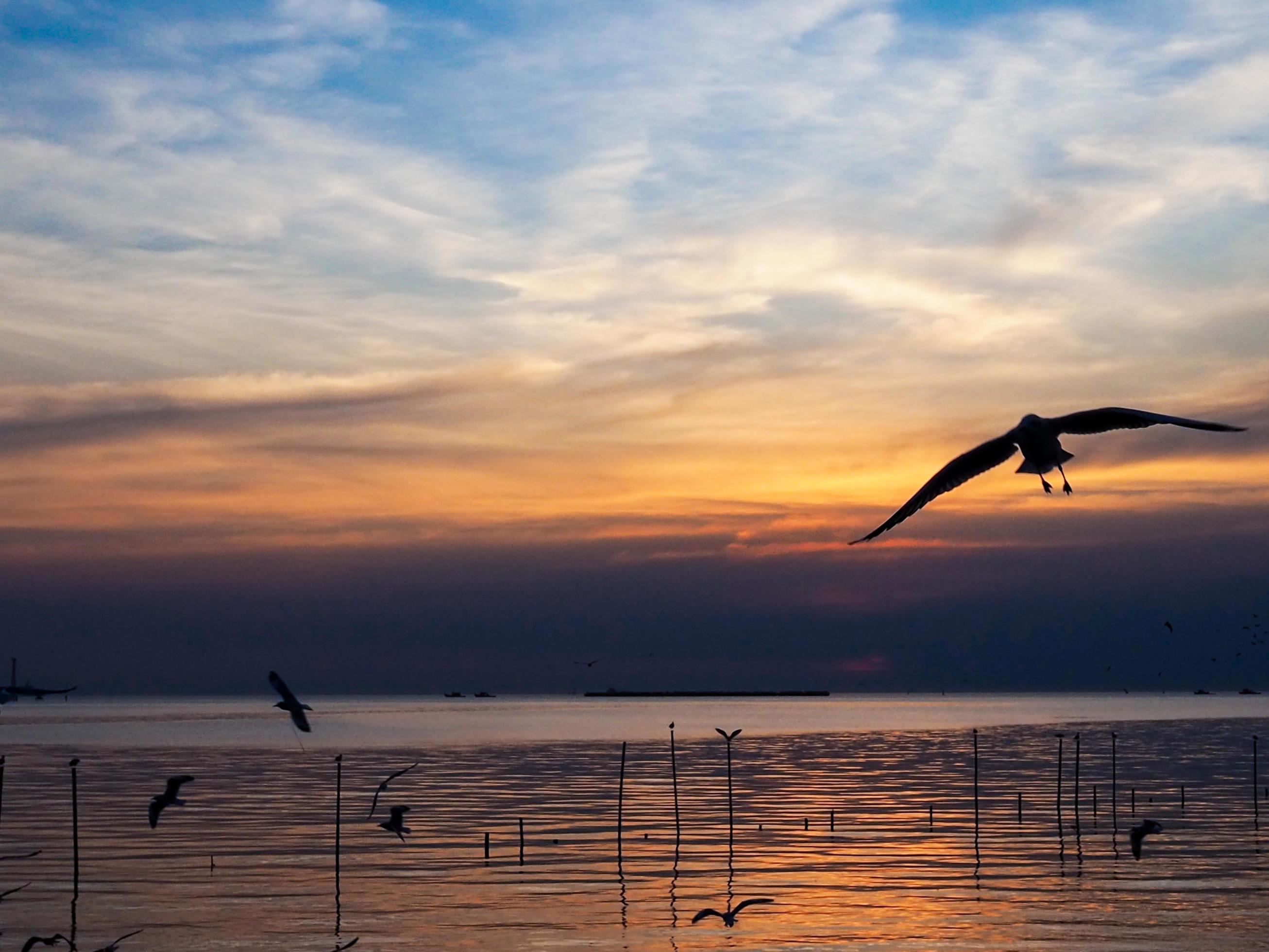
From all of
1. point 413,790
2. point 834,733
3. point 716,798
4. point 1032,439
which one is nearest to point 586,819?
point 716,798

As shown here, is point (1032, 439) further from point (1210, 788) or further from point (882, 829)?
point (1210, 788)

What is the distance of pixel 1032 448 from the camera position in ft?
55.6

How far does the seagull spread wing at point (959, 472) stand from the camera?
694 inches

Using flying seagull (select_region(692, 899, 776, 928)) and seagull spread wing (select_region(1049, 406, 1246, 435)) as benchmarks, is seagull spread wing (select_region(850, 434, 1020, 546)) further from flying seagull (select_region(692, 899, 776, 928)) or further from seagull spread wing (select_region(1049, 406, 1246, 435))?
flying seagull (select_region(692, 899, 776, 928))

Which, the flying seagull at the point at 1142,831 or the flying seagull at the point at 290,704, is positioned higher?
the flying seagull at the point at 290,704

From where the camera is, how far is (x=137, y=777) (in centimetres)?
9594

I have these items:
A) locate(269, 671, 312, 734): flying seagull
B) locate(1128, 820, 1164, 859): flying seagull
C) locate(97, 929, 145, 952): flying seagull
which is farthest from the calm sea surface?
locate(269, 671, 312, 734): flying seagull

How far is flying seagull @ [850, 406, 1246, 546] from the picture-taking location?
1662cm

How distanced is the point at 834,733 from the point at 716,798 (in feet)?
295

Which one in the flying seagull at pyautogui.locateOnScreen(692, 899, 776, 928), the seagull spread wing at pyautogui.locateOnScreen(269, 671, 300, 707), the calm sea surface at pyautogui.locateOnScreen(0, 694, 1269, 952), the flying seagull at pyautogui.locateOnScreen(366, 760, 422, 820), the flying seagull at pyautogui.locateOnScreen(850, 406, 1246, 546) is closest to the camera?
the flying seagull at pyautogui.locateOnScreen(850, 406, 1246, 546)

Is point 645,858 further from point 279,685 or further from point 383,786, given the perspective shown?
point 279,685

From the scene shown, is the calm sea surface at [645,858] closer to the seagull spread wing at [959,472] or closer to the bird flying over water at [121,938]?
the bird flying over water at [121,938]

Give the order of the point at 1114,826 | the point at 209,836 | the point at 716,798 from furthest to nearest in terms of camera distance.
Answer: the point at 716,798
the point at 1114,826
the point at 209,836

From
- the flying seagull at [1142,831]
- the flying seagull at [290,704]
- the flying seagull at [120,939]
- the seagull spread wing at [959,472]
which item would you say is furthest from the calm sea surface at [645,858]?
the seagull spread wing at [959,472]
